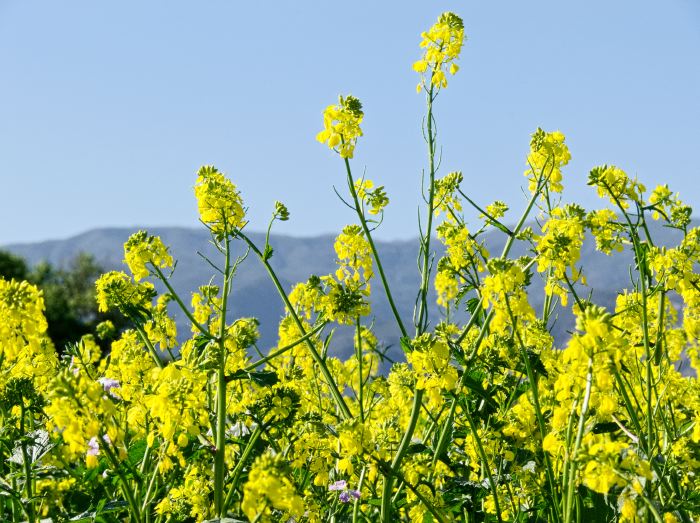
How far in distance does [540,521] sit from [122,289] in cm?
212

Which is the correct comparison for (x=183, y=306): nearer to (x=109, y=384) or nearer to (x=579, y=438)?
(x=109, y=384)

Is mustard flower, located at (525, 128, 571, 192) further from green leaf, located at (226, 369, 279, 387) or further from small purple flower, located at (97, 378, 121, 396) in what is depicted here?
small purple flower, located at (97, 378, 121, 396)

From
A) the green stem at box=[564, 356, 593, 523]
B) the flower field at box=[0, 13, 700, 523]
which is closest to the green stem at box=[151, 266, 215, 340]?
the flower field at box=[0, 13, 700, 523]

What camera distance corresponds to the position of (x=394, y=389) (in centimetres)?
342

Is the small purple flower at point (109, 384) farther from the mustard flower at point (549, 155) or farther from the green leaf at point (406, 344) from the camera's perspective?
the mustard flower at point (549, 155)

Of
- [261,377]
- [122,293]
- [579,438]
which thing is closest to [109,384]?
[122,293]

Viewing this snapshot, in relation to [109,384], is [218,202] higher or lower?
higher

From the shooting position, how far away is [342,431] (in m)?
2.70

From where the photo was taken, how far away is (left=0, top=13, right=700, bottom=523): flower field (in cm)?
281

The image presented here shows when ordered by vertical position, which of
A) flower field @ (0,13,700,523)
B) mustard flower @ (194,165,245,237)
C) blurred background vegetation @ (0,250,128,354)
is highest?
mustard flower @ (194,165,245,237)

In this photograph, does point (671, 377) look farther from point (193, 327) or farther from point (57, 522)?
point (57, 522)

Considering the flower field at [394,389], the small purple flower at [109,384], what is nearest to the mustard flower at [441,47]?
the flower field at [394,389]

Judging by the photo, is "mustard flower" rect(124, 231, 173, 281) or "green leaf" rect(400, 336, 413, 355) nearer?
"green leaf" rect(400, 336, 413, 355)

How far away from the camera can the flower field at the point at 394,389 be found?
9.21 ft
